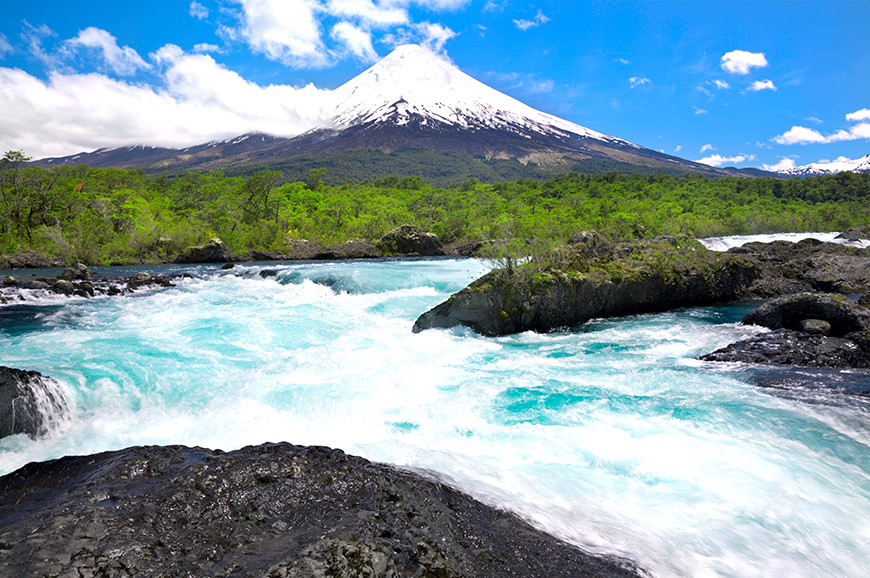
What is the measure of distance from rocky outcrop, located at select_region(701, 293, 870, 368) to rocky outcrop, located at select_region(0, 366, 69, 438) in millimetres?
8715

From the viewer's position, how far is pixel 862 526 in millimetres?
2932

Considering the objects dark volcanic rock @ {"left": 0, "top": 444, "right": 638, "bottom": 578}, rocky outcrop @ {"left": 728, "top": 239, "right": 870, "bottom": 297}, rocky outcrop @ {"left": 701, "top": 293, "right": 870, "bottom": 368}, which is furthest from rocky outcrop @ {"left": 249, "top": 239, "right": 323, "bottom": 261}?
dark volcanic rock @ {"left": 0, "top": 444, "right": 638, "bottom": 578}

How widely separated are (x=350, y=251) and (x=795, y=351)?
87.8 feet

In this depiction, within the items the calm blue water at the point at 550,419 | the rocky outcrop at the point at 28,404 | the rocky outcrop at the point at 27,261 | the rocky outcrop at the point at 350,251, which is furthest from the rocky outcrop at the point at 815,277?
the rocky outcrop at the point at 27,261

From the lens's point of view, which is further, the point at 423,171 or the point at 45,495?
the point at 423,171

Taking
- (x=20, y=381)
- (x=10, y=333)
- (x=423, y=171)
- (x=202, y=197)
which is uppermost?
(x=423, y=171)

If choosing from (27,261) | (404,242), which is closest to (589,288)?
(404,242)

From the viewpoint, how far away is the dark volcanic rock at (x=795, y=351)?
20.2 feet

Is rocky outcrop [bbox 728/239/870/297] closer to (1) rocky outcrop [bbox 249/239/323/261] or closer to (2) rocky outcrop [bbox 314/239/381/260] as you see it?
(2) rocky outcrop [bbox 314/239/381/260]

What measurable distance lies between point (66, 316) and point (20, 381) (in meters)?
7.76

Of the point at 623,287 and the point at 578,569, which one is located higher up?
the point at 623,287

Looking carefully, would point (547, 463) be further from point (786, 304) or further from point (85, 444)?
point (786, 304)

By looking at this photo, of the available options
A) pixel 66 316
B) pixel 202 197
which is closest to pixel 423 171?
pixel 202 197

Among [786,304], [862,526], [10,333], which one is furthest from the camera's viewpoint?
[10,333]
